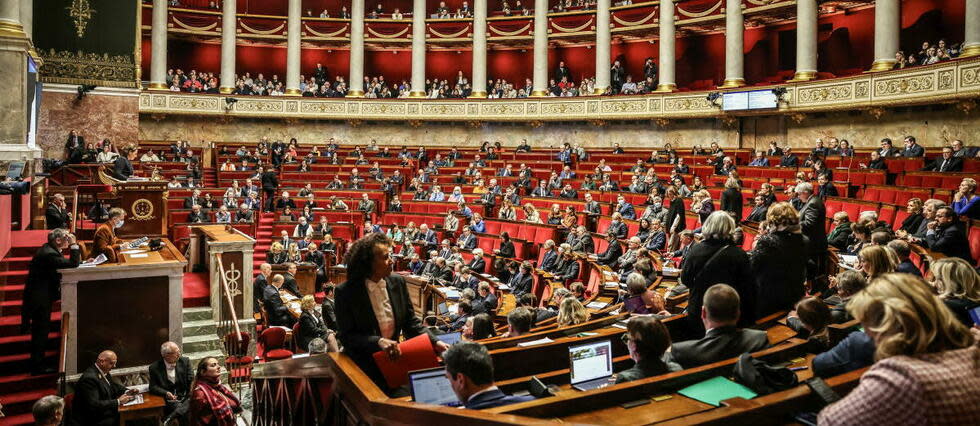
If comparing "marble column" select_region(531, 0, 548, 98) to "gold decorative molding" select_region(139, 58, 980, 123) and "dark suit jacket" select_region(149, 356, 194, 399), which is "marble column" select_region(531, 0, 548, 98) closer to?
"gold decorative molding" select_region(139, 58, 980, 123)

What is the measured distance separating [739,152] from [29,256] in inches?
639

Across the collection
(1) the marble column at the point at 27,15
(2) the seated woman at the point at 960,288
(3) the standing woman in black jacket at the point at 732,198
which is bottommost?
(2) the seated woman at the point at 960,288

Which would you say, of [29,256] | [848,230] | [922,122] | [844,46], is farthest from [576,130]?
[29,256]

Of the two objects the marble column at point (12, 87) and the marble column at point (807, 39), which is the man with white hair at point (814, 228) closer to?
the marble column at point (12, 87)

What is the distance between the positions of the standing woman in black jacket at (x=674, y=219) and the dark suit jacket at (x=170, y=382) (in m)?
7.43

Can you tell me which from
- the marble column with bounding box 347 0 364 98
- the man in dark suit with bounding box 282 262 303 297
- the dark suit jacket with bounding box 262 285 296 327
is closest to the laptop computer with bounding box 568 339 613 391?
the dark suit jacket with bounding box 262 285 296 327

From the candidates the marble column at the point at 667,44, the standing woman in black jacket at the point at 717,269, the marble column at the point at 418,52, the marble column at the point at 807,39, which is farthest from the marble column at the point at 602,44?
the standing woman in black jacket at the point at 717,269

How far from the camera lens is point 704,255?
425cm

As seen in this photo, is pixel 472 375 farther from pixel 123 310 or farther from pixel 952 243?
pixel 123 310

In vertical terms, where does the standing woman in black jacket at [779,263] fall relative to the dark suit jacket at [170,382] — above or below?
above

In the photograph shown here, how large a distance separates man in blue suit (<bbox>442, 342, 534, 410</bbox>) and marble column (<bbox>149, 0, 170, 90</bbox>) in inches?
966

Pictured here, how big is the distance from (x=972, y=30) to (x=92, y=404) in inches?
641

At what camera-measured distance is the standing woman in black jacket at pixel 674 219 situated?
11.2 meters

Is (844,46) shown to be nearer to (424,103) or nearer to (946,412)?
(424,103)
